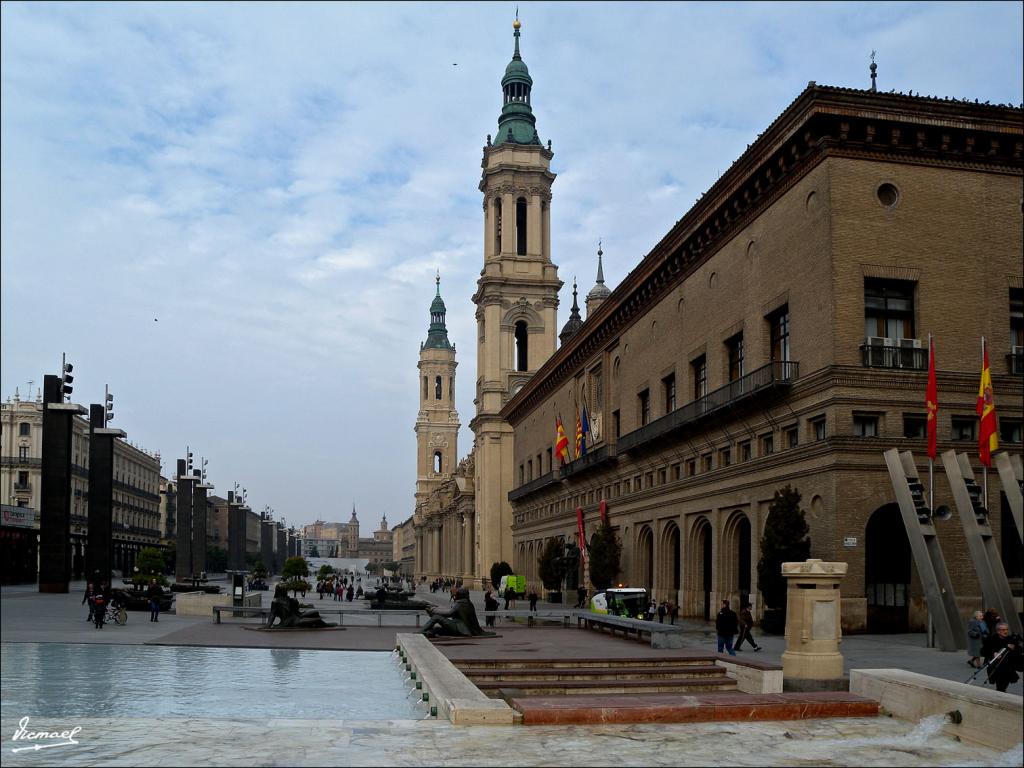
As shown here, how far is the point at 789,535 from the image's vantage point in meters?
33.1

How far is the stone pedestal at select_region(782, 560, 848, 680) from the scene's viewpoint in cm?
1792

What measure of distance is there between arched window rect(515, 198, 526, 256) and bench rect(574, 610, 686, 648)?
68.5 meters

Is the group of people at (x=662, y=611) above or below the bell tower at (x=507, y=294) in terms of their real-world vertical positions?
below

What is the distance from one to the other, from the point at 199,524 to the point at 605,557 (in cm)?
4726

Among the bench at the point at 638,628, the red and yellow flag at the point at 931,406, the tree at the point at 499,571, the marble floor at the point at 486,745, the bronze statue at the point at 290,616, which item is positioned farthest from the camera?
the tree at the point at 499,571

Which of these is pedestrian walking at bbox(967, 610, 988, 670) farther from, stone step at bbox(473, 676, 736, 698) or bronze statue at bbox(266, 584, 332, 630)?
bronze statue at bbox(266, 584, 332, 630)

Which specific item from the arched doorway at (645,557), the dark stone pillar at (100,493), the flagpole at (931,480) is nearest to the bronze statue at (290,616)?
the arched doorway at (645,557)

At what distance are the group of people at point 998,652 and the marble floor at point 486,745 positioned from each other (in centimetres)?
283

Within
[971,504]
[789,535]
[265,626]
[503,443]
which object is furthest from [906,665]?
[503,443]

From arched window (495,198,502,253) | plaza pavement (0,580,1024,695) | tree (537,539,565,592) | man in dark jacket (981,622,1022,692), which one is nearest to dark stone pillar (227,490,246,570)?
arched window (495,198,502,253)

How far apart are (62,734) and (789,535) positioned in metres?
25.1

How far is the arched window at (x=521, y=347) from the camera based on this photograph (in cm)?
10812

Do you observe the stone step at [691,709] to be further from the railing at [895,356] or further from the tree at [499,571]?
the tree at [499,571]

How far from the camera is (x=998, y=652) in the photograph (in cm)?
1898
